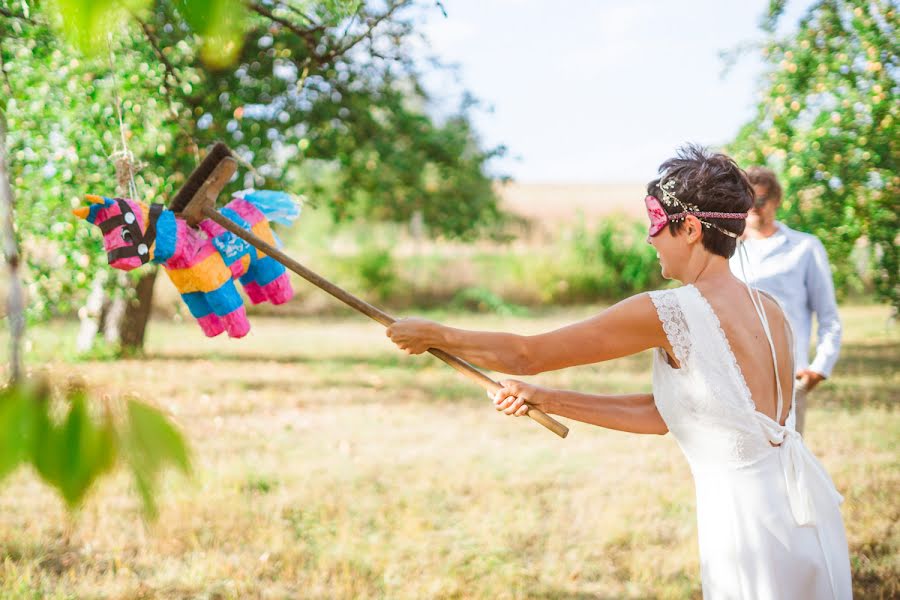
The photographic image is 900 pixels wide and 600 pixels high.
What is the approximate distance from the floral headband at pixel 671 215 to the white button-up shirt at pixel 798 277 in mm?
1741

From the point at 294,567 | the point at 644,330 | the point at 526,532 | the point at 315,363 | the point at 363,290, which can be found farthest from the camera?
the point at 363,290

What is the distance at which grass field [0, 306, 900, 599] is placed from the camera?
3383mm

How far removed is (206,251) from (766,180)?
243cm

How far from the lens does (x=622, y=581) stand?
139 inches

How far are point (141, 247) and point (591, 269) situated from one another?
52.7 ft

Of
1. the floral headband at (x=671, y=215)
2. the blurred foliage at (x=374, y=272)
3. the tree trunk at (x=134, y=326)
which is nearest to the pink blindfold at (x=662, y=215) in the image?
the floral headband at (x=671, y=215)

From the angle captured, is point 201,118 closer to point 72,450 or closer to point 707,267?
point 707,267

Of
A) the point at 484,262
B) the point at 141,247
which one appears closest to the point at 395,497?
the point at 141,247

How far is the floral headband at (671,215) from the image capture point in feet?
6.35

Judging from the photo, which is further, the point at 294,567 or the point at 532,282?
the point at 532,282

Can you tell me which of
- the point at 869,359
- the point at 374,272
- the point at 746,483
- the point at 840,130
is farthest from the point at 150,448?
the point at 374,272

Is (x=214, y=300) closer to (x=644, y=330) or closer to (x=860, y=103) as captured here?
(x=644, y=330)

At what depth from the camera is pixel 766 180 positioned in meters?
3.50

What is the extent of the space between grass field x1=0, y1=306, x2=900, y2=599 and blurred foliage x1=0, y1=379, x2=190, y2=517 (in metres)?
0.02
